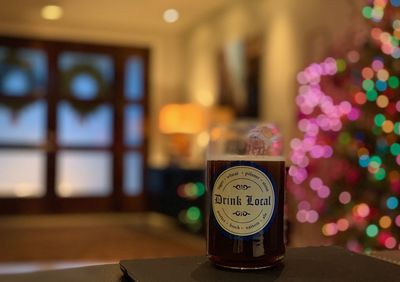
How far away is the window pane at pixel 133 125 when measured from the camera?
7.12 metres

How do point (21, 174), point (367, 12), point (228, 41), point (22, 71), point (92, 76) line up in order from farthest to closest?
1. point (92, 76)
2. point (22, 71)
3. point (21, 174)
4. point (228, 41)
5. point (367, 12)

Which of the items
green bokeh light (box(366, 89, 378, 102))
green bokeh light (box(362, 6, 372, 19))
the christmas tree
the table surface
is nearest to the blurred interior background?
the christmas tree

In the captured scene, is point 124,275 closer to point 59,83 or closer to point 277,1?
point 277,1

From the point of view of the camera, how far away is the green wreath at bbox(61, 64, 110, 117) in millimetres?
6926

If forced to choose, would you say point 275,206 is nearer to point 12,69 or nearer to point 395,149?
point 395,149

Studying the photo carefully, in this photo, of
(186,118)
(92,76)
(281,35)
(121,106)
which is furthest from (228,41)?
(92,76)

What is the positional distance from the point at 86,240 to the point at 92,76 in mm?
2499

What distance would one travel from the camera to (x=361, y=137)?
3.20 metres

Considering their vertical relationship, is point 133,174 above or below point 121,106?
below

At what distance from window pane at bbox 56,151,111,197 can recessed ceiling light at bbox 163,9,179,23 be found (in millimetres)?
1818

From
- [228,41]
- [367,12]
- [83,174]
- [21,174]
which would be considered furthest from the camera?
[83,174]

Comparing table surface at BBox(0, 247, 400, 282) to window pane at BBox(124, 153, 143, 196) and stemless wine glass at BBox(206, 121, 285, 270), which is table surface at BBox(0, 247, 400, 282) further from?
window pane at BBox(124, 153, 143, 196)

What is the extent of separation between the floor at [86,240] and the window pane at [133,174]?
0.31m

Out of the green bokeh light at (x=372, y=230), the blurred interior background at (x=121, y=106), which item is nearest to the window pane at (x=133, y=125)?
the blurred interior background at (x=121, y=106)
